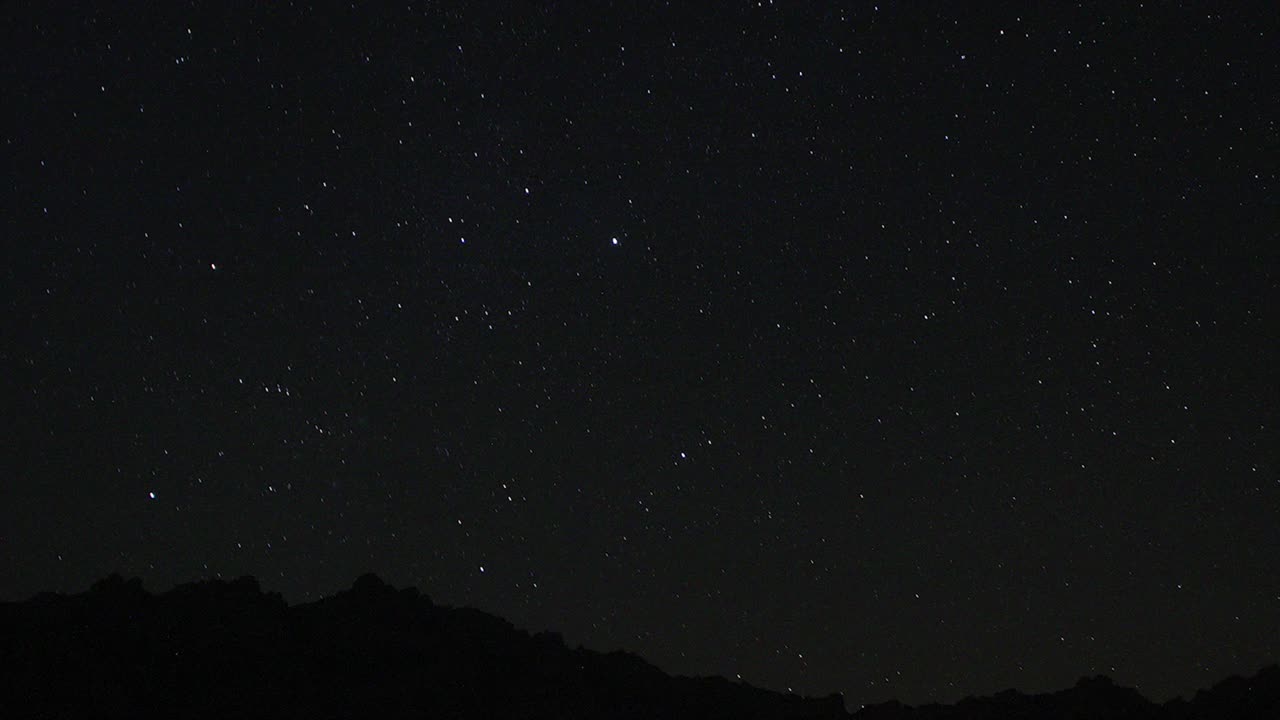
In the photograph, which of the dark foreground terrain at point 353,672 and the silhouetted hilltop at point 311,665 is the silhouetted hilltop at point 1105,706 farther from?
the silhouetted hilltop at point 311,665

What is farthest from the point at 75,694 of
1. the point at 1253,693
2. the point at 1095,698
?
the point at 1253,693

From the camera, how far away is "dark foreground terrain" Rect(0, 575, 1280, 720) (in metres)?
13.1

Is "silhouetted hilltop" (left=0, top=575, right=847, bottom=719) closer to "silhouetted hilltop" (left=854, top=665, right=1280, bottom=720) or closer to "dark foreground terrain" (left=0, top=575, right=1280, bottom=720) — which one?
"dark foreground terrain" (left=0, top=575, right=1280, bottom=720)

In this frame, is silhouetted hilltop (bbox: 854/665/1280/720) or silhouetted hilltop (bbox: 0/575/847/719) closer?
silhouetted hilltop (bbox: 854/665/1280/720)

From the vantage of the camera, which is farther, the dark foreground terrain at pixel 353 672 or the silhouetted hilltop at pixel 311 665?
the silhouetted hilltop at pixel 311 665

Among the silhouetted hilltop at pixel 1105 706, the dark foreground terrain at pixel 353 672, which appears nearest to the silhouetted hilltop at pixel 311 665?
the dark foreground terrain at pixel 353 672

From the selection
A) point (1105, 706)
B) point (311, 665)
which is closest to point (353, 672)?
point (311, 665)

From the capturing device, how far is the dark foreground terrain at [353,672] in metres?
13.1

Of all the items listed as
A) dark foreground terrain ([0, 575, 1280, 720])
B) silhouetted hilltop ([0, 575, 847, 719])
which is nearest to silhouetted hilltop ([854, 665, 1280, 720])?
dark foreground terrain ([0, 575, 1280, 720])

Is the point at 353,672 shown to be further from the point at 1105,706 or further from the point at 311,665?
the point at 1105,706

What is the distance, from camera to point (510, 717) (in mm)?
13398

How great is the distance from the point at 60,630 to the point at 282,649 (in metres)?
2.59

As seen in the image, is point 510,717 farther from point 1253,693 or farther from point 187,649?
point 1253,693

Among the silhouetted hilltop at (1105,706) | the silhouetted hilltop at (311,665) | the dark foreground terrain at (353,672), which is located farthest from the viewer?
the silhouetted hilltop at (311,665)
